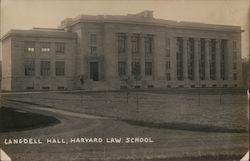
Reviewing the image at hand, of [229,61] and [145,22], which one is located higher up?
[145,22]

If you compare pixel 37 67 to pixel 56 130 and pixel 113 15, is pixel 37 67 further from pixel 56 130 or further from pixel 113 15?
pixel 113 15

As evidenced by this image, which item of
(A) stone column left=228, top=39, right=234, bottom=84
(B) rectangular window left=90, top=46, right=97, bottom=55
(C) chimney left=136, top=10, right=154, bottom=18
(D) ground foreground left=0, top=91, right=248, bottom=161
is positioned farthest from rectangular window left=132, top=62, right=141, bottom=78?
(A) stone column left=228, top=39, right=234, bottom=84

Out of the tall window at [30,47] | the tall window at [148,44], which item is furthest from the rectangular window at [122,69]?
the tall window at [30,47]

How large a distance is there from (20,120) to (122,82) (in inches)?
62.0

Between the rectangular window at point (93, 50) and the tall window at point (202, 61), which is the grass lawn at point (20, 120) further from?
the tall window at point (202, 61)

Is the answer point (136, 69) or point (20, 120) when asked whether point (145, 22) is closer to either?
point (136, 69)

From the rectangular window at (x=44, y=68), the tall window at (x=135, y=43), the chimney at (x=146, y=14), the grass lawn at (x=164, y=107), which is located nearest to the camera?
the chimney at (x=146, y=14)

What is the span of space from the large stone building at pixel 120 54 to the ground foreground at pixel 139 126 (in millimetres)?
223

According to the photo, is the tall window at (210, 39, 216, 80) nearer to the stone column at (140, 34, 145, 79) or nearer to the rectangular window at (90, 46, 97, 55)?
the stone column at (140, 34, 145, 79)

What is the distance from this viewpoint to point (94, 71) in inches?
214

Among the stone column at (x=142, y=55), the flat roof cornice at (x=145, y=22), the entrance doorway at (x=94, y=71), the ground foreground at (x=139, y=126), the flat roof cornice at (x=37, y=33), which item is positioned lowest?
the ground foreground at (x=139, y=126)

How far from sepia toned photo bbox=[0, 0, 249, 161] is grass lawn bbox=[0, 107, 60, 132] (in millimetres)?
14

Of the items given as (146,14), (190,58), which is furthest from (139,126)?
(146,14)

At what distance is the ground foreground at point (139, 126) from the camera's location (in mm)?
5188
